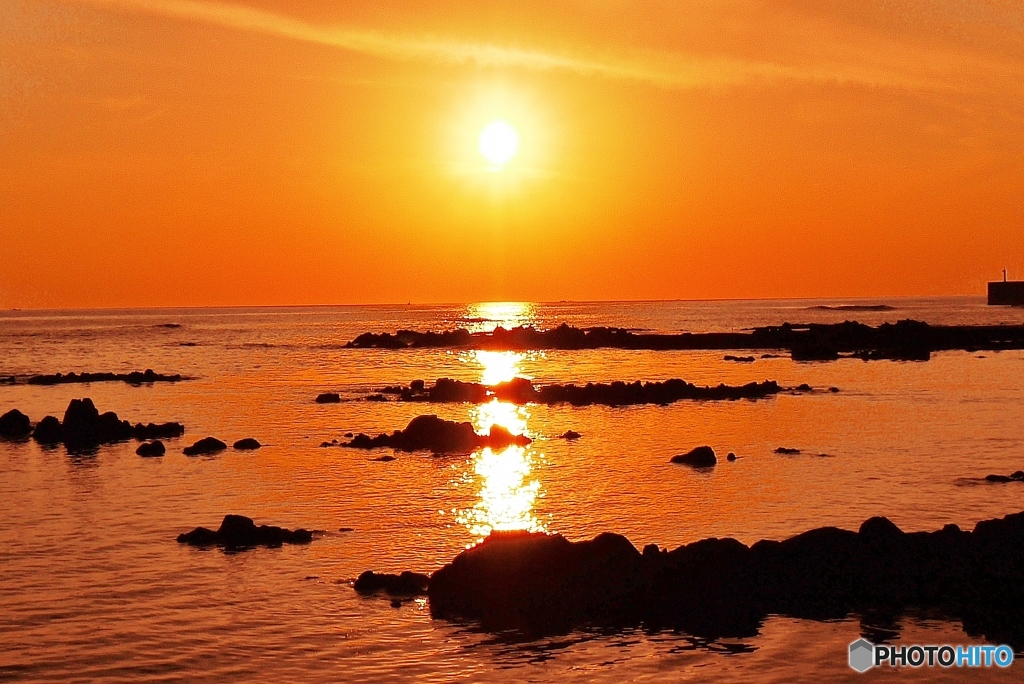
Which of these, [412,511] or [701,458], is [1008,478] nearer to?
[701,458]

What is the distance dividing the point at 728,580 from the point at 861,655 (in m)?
3.74

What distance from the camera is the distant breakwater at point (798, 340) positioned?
120 m

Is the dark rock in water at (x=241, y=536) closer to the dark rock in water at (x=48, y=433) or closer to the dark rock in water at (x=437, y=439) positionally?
the dark rock in water at (x=437, y=439)

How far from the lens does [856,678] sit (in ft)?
62.7

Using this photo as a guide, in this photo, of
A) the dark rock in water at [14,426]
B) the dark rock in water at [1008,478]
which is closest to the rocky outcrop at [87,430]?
the dark rock in water at [14,426]

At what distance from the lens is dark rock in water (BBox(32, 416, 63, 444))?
182ft

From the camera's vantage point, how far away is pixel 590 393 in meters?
74.2

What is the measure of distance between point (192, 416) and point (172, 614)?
154ft

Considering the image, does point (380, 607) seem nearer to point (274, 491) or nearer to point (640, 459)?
point (274, 491)

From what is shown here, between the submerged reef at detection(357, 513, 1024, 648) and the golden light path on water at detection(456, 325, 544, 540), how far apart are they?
7286mm

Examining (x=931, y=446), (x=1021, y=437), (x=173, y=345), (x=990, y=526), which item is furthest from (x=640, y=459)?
(x=173, y=345)

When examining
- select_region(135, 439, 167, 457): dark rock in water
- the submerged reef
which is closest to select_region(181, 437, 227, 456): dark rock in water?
select_region(135, 439, 167, 457): dark rock in water

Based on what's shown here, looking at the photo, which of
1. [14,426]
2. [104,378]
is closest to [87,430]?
[14,426]

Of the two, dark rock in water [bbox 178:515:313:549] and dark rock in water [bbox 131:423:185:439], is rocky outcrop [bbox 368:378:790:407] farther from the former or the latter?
dark rock in water [bbox 178:515:313:549]
